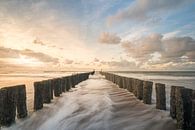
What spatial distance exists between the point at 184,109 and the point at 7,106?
16.2 ft

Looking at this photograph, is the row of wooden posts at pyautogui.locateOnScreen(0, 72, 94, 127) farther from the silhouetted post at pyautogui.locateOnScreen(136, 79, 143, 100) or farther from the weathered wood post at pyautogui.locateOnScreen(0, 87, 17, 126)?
the silhouetted post at pyautogui.locateOnScreen(136, 79, 143, 100)

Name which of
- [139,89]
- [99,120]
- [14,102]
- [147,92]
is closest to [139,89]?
[139,89]

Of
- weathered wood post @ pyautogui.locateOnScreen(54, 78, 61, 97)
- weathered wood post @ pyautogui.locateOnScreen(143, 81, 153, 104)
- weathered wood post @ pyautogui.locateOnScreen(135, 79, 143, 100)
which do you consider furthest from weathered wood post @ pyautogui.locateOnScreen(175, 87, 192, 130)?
weathered wood post @ pyautogui.locateOnScreen(54, 78, 61, 97)

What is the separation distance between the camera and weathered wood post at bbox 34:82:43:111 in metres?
9.48

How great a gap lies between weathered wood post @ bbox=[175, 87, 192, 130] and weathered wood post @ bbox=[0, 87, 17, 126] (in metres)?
4.69

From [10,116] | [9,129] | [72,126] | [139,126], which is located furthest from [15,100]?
[139,126]

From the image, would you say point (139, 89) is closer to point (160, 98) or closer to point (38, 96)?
point (160, 98)

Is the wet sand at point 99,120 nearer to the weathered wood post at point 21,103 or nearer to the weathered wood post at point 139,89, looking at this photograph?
the weathered wood post at point 21,103

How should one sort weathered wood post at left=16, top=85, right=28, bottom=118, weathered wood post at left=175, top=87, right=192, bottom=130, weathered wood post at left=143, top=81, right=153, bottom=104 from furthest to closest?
weathered wood post at left=143, top=81, right=153, bottom=104, weathered wood post at left=16, top=85, right=28, bottom=118, weathered wood post at left=175, top=87, right=192, bottom=130

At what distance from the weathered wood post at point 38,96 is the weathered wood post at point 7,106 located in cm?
186

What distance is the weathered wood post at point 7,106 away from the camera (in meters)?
7.12

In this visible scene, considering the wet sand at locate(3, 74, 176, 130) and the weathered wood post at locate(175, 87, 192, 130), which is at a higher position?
the weathered wood post at locate(175, 87, 192, 130)

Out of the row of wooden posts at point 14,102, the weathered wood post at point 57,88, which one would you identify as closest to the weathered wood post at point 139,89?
the weathered wood post at point 57,88

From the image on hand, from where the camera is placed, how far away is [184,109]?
6562mm
